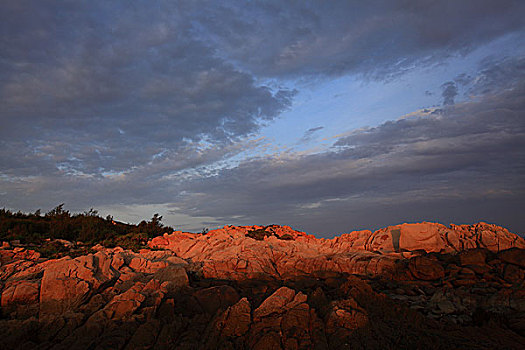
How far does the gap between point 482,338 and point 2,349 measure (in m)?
12.2

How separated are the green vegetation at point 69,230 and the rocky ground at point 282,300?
2029 mm

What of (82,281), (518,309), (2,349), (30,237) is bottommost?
(518,309)

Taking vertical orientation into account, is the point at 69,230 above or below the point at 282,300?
above

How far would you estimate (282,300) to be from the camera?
10.2 m

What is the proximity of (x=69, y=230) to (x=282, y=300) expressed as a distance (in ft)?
62.8

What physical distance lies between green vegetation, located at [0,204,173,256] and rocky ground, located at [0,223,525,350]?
2.03 m

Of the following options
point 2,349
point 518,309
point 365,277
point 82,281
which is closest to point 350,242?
point 365,277

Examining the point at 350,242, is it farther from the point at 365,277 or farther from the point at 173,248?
the point at 173,248

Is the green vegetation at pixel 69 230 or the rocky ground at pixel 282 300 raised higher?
the green vegetation at pixel 69 230

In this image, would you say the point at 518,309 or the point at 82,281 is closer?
the point at 518,309

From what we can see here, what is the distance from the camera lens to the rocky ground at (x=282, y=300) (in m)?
8.70

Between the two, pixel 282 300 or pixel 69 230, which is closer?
pixel 282 300

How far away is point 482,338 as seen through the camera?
27.5ft

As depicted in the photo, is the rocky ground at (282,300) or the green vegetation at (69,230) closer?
the rocky ground at (282,300)
